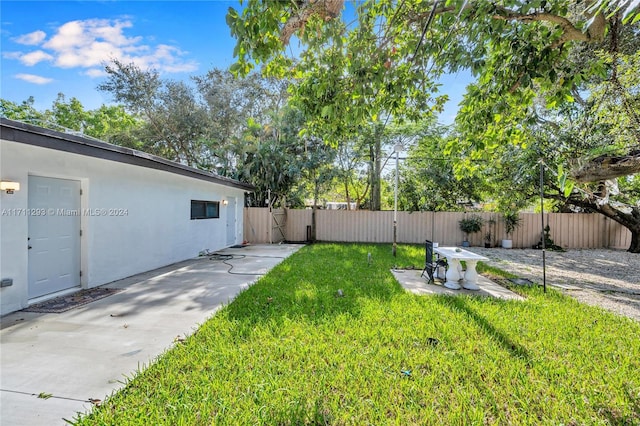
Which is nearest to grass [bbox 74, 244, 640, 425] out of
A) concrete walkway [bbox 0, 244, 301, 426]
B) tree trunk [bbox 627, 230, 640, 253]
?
concrete walkway [bbox 0, 244, 301, 426]

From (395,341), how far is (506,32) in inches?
166

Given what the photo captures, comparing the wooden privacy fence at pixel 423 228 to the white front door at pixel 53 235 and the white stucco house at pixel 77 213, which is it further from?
the white front door at pixel 53 235

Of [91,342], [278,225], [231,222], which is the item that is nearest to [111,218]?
[91,342]

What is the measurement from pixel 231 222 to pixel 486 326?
375 inches

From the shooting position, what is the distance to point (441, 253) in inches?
234

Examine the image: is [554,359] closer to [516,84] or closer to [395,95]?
[516,84]

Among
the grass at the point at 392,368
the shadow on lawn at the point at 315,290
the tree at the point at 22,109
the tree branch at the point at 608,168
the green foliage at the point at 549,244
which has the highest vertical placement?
the tree at the point at 22,109

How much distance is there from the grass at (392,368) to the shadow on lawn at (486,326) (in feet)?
0.08

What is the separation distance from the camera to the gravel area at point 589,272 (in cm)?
499

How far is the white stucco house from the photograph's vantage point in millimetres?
3857

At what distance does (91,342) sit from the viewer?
3146 mm

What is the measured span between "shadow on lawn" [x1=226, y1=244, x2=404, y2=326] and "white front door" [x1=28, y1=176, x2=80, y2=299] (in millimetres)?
3006

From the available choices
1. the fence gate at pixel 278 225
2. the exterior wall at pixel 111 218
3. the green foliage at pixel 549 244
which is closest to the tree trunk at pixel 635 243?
the green foliage at pixel 549 244

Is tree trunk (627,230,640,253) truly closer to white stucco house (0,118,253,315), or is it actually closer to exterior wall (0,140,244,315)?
white stucco house (0,118,253,315)
